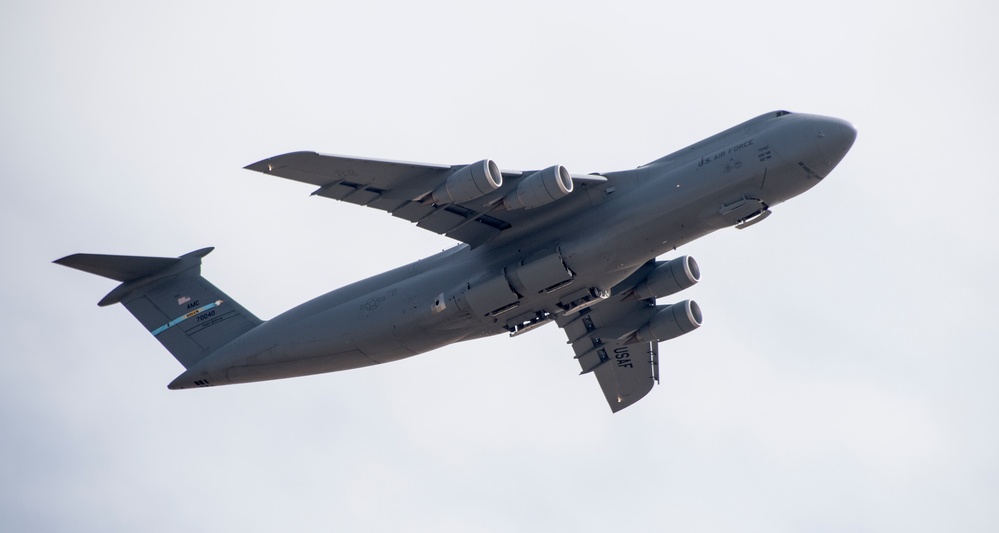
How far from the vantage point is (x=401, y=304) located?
21344mm

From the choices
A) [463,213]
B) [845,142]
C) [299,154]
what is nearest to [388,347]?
[463,213]

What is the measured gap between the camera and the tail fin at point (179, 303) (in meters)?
23.6

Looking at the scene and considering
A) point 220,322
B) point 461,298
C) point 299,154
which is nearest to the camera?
point 299,154

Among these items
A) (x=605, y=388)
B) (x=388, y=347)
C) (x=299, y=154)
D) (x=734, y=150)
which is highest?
(x=299, y=154)

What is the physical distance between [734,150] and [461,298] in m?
5.19

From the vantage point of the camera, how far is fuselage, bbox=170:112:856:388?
A: 63.8ft

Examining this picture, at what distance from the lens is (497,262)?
21.1 m

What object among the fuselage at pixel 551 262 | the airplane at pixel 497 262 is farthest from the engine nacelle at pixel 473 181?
the fuselage at pixel 551 262

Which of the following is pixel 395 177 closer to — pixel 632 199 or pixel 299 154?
pixel 299 154

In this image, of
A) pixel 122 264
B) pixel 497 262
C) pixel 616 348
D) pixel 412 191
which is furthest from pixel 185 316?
pixel 616 348

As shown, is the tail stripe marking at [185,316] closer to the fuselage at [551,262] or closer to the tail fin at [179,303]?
the tail fin at [179,303]

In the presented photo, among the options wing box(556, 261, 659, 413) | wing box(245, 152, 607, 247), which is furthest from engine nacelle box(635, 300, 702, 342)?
wing box(245, 152, 607, 247)

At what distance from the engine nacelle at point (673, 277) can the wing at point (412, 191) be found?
9.09ft

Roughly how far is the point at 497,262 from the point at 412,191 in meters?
2.16
